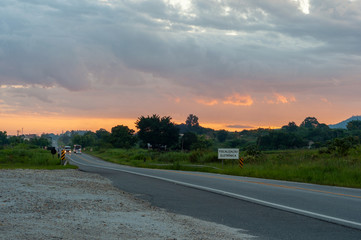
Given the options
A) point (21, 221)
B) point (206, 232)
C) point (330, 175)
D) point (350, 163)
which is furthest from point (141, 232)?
point (350, 163)

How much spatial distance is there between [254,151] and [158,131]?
208ft

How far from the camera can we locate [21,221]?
8078mm

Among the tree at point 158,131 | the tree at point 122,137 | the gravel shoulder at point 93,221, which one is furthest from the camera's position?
the tree at point 122,137

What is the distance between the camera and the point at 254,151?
40438mm

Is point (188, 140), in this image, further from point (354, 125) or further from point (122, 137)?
point (354, 125)

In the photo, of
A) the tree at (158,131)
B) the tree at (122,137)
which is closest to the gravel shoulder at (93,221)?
A: the tree at (158,131)

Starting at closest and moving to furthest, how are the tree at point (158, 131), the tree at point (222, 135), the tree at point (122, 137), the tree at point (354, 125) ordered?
the tree at point (158, 131), the tree at point (122, 137), the tree at point (354, 125), the tree at point (222, 135)

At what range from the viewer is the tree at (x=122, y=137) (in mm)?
130375

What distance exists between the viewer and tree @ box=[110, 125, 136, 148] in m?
130

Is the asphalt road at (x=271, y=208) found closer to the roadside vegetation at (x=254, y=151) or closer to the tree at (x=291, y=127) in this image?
the roadside vegetation at (x=254, y=151)

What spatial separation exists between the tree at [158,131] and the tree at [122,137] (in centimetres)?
2585

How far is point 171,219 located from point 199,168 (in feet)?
78.8

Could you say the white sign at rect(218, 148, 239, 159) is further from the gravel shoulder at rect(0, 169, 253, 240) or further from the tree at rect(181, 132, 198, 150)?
the tree at rect(181, 132, 198, 150)

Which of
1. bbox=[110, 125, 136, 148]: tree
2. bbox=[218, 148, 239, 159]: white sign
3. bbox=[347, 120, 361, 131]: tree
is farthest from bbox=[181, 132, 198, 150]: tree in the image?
bbox=[218, 148, 239, 159]: white sign
